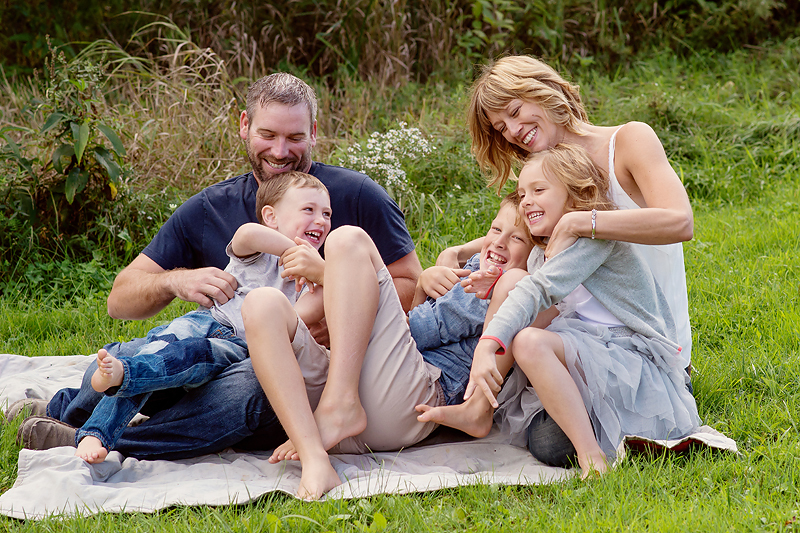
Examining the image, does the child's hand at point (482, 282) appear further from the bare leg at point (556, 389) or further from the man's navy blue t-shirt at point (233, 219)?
the man's navy blue t-shirt at point (233, 219)

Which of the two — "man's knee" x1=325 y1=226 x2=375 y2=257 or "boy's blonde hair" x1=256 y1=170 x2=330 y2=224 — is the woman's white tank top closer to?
"man's knee" x1=325 y1=226 x2=375 y2=257

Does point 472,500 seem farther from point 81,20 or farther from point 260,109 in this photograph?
point 81,20

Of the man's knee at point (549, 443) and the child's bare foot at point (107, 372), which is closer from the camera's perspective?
the child's bare foot at point (107, 372)

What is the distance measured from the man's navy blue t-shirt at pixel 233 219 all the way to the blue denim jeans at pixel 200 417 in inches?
22.5

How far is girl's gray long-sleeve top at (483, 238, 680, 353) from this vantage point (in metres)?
2.35

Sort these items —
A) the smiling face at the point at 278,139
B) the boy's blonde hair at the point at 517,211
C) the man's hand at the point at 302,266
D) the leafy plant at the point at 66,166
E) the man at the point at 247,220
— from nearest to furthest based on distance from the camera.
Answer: the man's hand at the point at 302,266 → the boy's blonde hair at the point at 517,211 → the man at the point at 247,220 → the smiling face at the point at 278,139 → the leafy plant at the point at 66,166

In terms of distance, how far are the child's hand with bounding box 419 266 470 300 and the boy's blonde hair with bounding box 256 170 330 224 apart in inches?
20.5

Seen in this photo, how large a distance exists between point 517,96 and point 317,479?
151 centimetres

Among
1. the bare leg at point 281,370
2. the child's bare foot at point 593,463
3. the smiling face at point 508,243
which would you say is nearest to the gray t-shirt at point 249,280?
the bare leg at point 281,370

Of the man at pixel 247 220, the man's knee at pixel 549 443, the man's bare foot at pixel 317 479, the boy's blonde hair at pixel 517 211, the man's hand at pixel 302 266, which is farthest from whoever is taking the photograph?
the man at pixel 247 220

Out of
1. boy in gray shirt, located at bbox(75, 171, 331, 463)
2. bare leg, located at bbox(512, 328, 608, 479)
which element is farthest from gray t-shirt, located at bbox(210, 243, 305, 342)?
bare leg, located at bbox(512, 328, 608, 479)

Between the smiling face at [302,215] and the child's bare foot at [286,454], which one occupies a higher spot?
the smiling face at [302,215]

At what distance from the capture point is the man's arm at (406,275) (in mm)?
3154

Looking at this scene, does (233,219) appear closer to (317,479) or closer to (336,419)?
(336,419)
